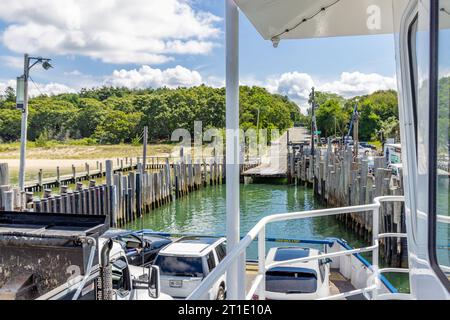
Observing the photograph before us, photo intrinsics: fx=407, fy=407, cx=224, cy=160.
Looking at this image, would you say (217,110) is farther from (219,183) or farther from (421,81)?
(421,81)

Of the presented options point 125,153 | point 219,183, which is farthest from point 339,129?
point 125,153

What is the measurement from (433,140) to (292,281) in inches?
116

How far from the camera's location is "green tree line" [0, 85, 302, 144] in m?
21.6

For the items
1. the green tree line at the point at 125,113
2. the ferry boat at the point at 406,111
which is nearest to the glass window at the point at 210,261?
the ferry boat at the point at 406,111

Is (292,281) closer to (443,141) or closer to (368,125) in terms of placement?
(443,141)

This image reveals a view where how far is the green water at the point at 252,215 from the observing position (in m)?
12.3

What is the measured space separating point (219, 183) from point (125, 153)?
25.0 feet

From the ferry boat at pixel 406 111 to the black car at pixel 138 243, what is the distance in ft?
10.9

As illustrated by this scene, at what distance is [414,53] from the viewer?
1.55m

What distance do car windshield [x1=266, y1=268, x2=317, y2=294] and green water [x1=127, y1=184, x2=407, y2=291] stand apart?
4.53 metres

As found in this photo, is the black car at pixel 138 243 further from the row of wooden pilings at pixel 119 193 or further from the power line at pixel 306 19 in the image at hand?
the row of wooden pilings at pixel 119 193

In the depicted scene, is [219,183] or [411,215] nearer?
[411,215]

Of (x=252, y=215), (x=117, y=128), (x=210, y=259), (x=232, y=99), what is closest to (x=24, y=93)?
(x=210, y=259)
